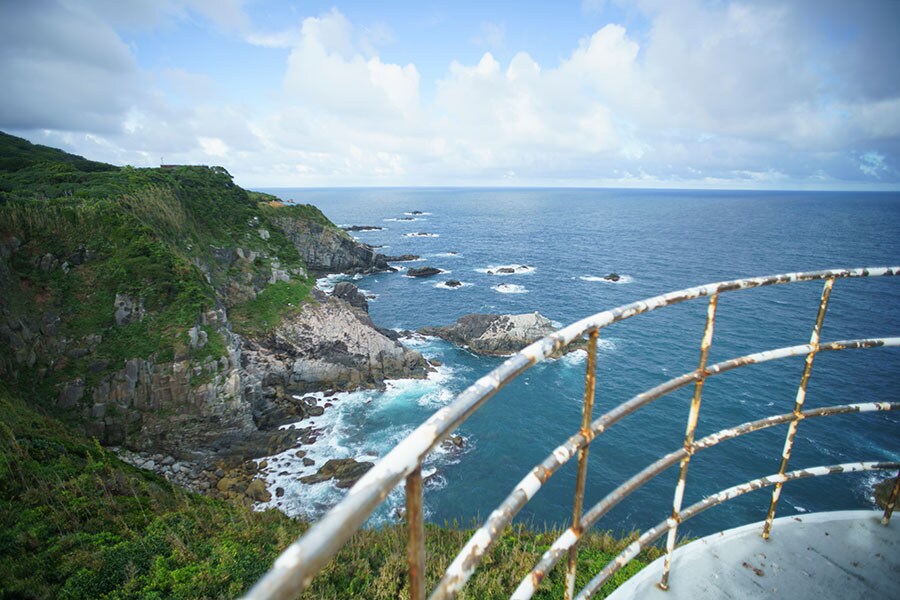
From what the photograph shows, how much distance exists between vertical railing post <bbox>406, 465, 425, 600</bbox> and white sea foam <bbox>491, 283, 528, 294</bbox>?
5106cm

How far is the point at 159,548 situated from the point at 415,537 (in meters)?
9.05

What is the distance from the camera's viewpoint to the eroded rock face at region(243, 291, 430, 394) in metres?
29.0

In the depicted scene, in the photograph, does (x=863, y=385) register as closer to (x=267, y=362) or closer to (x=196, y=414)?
(x=267, y=362)

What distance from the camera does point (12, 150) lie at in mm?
38250

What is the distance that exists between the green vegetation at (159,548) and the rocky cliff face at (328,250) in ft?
163

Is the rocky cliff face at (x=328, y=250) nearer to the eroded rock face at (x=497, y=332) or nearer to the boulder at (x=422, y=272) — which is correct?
the boulder at (x=422, y=272)

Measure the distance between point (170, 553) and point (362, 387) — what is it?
73.4ft

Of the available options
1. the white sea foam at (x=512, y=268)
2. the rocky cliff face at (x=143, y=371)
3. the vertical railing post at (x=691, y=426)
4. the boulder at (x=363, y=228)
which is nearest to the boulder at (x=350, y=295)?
the rocky cliff face at (x=143, y=371)

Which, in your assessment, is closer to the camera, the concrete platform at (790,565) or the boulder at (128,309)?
the concrete platform at (790,565)

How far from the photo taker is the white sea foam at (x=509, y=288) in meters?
52.0

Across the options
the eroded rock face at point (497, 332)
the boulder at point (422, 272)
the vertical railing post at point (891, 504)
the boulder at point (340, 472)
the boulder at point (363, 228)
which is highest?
the vertical railing post at point (891, 504)

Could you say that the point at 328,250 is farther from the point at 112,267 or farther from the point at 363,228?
the point at 363,228

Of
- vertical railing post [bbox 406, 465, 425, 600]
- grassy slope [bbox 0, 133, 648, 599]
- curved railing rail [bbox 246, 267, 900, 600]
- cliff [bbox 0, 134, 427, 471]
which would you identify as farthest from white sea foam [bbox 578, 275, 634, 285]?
vertical railing post [bbox 406, 465, 425, 600]

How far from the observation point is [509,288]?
5362cm
